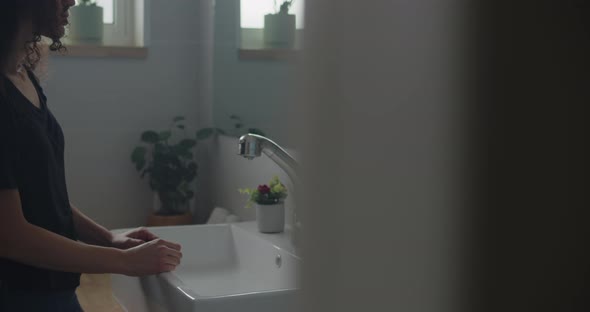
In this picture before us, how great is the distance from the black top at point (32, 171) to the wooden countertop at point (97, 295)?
2.56 ft

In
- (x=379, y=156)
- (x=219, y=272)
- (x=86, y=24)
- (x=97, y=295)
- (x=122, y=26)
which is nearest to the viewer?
(x=379, y=156)

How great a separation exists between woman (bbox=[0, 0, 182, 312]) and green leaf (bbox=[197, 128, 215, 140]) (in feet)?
4.50

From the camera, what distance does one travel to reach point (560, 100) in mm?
181

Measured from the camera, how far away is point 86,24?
261cm

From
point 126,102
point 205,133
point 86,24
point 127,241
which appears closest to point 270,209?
point 127,241

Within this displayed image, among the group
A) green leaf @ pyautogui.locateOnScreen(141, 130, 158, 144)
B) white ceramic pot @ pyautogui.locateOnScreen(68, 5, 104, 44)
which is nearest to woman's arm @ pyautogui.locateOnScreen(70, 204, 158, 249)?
green leaf @ pyautogui.locateOnScreen(141, 130, 158, 144)

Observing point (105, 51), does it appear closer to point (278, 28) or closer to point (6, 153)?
point (278, 28)

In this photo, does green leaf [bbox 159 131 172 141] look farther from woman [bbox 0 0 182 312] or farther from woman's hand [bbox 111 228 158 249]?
woman [bbox 0 0 182 312]

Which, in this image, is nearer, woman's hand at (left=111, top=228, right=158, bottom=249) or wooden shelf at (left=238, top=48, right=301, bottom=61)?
woman's hand at (left=111, top=228, right=158, bottom=249)

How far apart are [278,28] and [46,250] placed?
1019 mm

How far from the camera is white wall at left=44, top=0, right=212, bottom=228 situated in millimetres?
2561

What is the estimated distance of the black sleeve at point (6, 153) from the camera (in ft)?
3.03

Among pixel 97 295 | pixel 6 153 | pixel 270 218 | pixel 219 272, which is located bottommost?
pixel 97 295

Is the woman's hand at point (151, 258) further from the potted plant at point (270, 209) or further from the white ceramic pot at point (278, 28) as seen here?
the white ceramic pot at point (278, 28)
